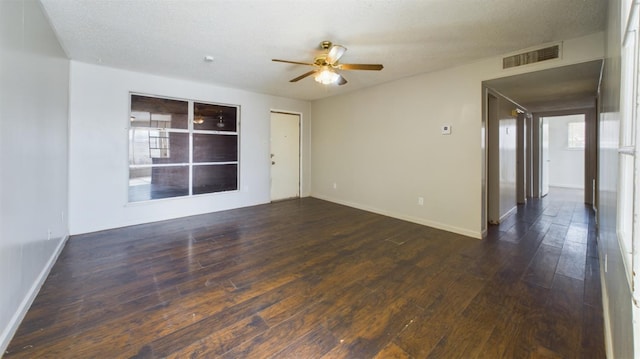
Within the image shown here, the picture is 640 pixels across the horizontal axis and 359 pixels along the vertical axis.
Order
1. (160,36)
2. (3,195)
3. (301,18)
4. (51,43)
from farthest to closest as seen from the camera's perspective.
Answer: (160,36) < (51,43) < (301,18) < (3,195)

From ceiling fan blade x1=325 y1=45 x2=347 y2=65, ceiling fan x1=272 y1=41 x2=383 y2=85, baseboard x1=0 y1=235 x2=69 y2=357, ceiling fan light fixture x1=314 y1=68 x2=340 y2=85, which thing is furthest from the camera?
ceiling fan light fixture x1=314 y1=68 x2=340 y2=85

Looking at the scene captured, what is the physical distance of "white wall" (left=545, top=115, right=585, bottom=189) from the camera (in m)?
7.95

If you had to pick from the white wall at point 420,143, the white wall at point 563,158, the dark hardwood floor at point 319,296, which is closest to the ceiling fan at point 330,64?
the white wall at point 420,143

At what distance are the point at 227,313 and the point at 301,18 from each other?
8.49 ft

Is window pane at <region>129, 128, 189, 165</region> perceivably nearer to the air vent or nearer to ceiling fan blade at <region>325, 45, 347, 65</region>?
ceiling fan blade at <region>325, 45, 347, 65</region>

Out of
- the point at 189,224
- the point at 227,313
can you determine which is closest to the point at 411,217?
the point at 227,313

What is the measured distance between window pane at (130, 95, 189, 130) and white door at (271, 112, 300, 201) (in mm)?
1888

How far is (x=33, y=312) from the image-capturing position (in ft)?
6.26

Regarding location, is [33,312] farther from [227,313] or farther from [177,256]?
[227,313]

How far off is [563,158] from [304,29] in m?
9.68

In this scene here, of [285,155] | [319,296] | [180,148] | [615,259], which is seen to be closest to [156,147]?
[180,148]

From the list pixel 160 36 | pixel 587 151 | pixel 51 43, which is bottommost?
pixel 587 151

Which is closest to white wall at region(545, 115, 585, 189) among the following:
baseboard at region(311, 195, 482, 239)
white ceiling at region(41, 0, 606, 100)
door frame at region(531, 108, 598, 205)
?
door frame at region(531, 108, 598, 205)

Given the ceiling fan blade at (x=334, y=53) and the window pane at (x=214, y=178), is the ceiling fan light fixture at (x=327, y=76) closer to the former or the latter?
the ceiling fan blade at (x=334, y=53)
